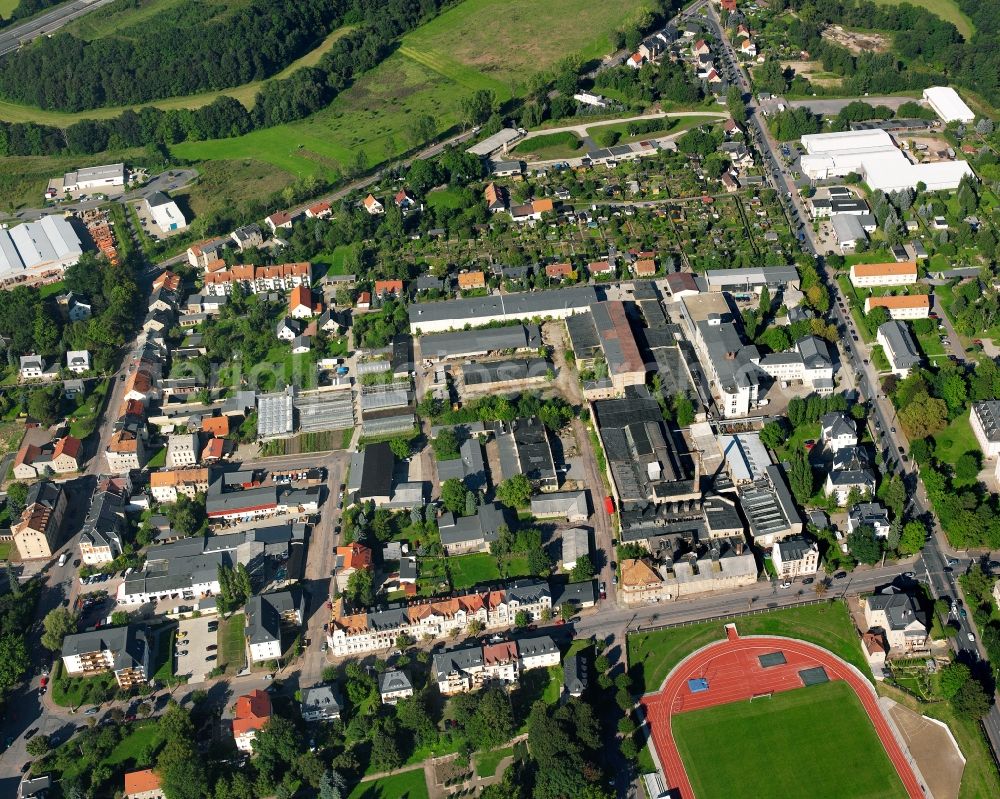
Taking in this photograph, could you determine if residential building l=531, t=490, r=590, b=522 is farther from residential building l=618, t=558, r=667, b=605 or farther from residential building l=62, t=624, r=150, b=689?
residential building l=62, t=624, r=150, b=689

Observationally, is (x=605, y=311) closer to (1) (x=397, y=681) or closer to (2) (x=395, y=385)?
(2) (x=395, y=385)

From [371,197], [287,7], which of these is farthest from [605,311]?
[287,7]

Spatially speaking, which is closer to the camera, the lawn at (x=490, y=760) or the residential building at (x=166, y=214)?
the lawn at (x=490, y=760)

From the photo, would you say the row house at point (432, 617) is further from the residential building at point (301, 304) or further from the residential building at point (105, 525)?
the residential building at point (301, 304)

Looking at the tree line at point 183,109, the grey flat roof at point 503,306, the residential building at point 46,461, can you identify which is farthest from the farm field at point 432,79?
the residential building at point 46,461

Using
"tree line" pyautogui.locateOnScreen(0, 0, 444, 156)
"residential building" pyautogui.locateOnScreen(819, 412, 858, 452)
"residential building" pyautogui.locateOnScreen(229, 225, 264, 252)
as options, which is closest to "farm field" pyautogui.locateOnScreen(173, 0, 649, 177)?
"tree line" pyautogui.locateOnScreen(0, 0, 444, 156)

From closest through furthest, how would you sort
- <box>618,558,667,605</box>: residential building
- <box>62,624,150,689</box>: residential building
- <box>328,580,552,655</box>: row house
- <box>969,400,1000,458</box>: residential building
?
1. <box>62,624,150,689</box>: residential building
2. <box>328,580,552,655</box>: row house
3. <box>618,558,667,605</box>: residential building
4. <box>969,400,1000,458</box>: residential building
